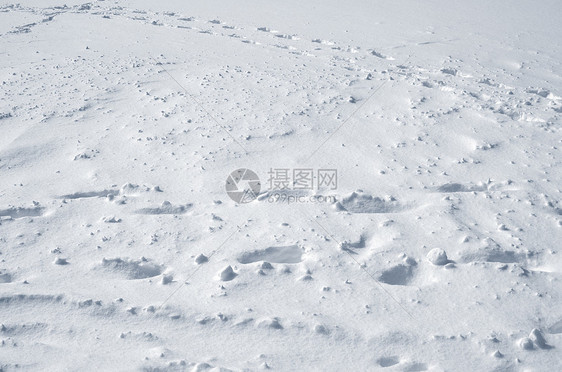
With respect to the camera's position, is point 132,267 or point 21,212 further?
point 21,212

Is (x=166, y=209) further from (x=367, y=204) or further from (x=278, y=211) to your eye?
(x=367, y=204)

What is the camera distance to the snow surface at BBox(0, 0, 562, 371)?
6.14ft

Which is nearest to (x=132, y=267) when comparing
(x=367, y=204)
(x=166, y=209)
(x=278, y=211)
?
(x=166, y=209)

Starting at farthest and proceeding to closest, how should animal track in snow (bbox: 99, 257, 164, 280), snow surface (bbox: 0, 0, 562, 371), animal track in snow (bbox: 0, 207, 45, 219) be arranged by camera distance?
animal track in snow (bbox: 0, 207, 45, 219)
animal track in snow (bbox: 99, 257, 164, 280)
snow surface (bbox: 0, 0, 562, 371)

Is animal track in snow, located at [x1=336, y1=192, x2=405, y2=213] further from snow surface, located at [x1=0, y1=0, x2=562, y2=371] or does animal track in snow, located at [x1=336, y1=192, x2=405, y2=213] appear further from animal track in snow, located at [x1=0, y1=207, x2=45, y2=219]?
animal track in snow, located at [x1=0, y1=207, x2=45, y2=219]

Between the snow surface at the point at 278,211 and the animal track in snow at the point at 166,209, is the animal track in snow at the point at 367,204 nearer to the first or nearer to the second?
the snow surface at the point at 278,211

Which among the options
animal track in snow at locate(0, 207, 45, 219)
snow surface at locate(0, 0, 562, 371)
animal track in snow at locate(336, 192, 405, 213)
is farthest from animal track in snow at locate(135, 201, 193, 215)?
animal track in snow at locate(336, 192, 405, 213)

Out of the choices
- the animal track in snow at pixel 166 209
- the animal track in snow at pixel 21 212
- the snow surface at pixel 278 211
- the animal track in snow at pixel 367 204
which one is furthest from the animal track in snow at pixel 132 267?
the animal track in snow at pixel 367 204

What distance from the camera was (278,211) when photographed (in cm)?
262

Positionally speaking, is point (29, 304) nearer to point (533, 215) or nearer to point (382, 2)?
point (533, 215)

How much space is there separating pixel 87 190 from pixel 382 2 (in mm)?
5771

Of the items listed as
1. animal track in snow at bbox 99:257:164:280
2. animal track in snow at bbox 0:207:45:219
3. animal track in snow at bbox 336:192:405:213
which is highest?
animal track in snow at bbox 336:192:405:213

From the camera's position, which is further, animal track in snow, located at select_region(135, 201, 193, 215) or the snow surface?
animal track in snow, located at select_region(135, 201, 193, 215)

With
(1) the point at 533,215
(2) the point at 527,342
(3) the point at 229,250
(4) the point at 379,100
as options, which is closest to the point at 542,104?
(4) the point at 379,100
